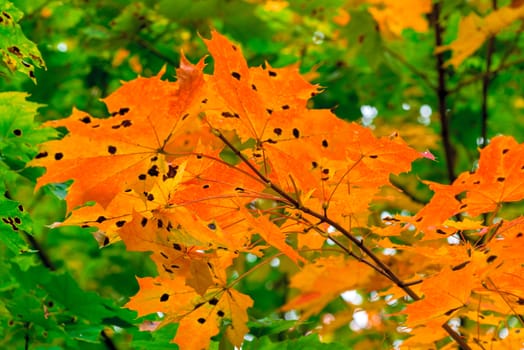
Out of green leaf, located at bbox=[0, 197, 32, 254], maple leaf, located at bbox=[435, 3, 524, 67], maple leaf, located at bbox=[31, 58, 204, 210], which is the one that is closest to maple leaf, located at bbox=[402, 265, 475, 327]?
maple leaf, located at bbox=[31, 58, 204, 210]

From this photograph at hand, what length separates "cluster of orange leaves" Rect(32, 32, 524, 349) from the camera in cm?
81

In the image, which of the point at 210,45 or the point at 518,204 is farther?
the point at 518,204

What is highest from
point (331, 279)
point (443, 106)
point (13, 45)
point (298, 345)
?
point (443, 106)

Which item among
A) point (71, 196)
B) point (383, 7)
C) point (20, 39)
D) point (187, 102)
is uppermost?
point (383, 7)

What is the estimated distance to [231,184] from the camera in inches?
35.8

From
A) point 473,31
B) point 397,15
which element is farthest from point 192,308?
point 397,15

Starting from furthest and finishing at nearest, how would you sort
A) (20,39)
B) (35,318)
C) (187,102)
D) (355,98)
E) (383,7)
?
(355,98) → (383,7) → (35,318) → (20,39) → (187,102)

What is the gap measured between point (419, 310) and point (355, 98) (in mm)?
1703

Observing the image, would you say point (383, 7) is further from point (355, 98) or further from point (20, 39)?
point (20, 39)

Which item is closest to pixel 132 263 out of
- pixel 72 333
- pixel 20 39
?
pixel 72 333

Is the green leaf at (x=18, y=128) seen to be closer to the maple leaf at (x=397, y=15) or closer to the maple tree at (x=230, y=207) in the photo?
the maple tree at (x=230, y=207)

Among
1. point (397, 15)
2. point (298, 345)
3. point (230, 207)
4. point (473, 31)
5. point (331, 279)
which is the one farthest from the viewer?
point (397, 15)

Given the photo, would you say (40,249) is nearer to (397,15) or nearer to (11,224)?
(11,224)

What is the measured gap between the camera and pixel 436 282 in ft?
2.81
